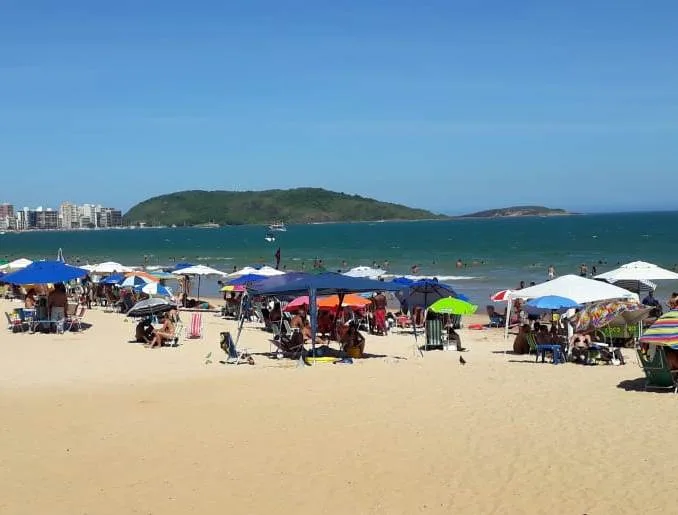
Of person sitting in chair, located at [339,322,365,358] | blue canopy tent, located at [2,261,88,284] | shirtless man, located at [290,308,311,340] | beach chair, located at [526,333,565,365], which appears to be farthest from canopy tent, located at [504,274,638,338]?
blue canopy tent, located at [2,261,88,284]

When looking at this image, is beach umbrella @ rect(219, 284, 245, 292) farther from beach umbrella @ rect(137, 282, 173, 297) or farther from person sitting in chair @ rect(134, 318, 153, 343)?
person sitting in chair @ rect(134, 318, 153, 343)

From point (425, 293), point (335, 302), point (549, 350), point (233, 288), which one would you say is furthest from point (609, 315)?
point (233, 288)

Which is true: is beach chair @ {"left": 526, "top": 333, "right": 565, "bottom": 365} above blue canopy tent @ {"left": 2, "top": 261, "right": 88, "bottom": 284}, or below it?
below

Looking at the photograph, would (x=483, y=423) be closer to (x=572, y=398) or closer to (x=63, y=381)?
(x=572, y=398)

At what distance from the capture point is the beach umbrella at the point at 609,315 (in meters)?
15.1

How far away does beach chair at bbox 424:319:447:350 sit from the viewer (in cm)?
1721

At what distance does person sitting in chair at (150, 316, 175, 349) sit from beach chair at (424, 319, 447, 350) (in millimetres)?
5300

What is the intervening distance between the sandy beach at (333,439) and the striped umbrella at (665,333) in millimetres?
739

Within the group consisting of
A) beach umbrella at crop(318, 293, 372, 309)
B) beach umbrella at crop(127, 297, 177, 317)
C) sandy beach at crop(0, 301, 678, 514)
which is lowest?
sandy beach at crop(0, 301, 678, 514)

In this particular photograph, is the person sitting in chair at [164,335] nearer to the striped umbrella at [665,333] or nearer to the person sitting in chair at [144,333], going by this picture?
the person sitting in chair at [144,333]

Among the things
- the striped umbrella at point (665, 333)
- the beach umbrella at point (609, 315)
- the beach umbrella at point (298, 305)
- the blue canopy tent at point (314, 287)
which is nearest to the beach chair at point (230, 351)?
the blue canopy tent at point (314, 287)

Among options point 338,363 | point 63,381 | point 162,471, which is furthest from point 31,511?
point 338,363

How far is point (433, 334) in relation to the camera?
679 inches

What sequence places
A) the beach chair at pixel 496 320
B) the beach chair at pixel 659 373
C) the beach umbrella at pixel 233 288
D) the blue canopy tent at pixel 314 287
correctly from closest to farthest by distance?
the beach chair at pixel 659 373 < the blue canopy tent at pixel 314 287 < the beach chair at pixel 496 320 < the beach umbrella at pixel 233 288
